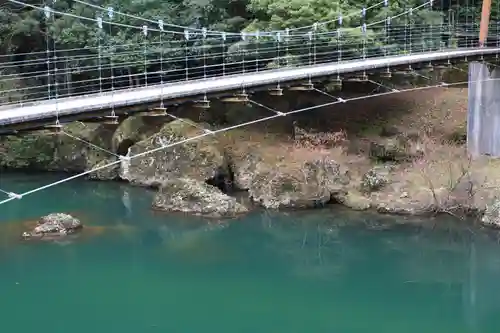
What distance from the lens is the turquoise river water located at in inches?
269

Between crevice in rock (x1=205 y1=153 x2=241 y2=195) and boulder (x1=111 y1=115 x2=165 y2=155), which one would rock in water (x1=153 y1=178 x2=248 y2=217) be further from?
boulder (x1=111 y1=115 x2=165 y2=155)

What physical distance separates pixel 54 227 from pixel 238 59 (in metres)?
4.96

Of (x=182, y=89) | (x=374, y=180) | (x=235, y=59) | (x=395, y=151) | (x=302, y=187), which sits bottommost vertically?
(x=302, y=187)

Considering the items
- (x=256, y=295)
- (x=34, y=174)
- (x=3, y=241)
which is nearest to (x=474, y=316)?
(x=256, y=295)

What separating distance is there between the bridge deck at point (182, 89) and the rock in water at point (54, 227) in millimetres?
1641

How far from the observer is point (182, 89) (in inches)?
345

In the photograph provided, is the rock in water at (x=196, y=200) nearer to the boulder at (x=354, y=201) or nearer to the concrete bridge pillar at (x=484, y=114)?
the boulder at (x=354, y=201)

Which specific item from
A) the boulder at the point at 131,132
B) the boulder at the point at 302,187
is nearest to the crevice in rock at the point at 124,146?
the boulder at the point at 131,132

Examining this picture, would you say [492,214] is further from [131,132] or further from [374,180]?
[131,132]

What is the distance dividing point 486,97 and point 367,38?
2.11 meters

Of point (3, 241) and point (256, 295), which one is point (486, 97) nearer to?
point (256, 295)

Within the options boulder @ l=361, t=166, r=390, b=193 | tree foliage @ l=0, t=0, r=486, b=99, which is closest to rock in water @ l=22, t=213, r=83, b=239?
tree foliage @ l=0, t=0, r=486, b=99

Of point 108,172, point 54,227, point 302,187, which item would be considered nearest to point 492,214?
point 302,187

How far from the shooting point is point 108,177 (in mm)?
12734
